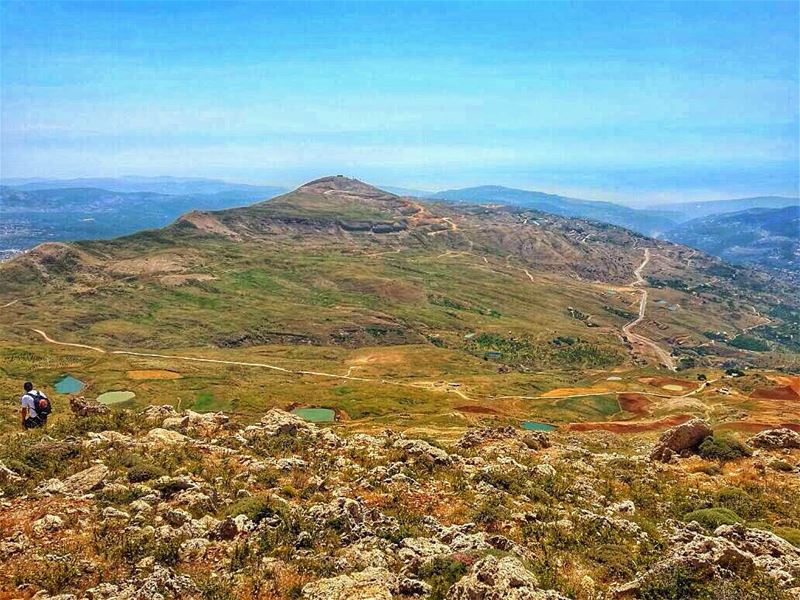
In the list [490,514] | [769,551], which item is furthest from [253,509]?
[769,551]

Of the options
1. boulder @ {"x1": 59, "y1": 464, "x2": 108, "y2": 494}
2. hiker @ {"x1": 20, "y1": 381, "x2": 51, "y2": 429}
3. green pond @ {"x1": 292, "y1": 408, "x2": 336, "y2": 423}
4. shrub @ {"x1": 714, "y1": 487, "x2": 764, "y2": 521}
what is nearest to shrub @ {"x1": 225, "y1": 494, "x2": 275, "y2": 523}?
boulder @ {"x1": 59, "y1": 464, "x2": 108, "y2": 494}

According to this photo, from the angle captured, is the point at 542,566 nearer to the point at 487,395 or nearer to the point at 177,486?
the point at 177,486

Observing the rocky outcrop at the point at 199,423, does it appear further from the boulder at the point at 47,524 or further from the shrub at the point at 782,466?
the shrub at the point at 782,466

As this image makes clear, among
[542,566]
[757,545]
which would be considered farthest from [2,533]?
[757,545]

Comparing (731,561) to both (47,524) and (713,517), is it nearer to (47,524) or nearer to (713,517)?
(713,517)

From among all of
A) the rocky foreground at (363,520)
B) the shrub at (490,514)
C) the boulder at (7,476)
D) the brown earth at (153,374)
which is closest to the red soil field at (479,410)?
the rocky foreground at (363,520)

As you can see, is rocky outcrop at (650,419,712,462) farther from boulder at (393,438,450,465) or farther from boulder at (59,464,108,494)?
boulder at (59,464,108,494)
